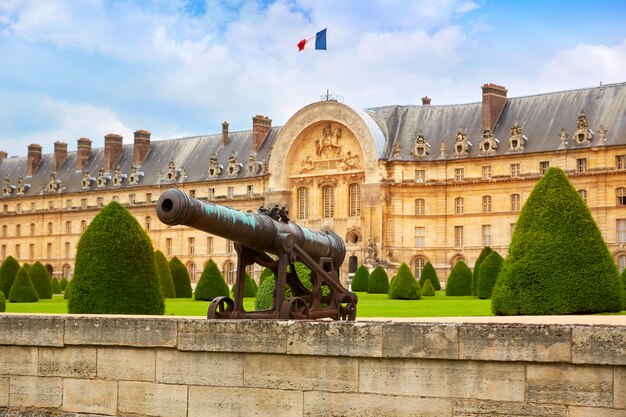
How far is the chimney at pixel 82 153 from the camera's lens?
261 ft

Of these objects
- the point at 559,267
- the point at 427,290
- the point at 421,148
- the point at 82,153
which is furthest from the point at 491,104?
the point at 559,267

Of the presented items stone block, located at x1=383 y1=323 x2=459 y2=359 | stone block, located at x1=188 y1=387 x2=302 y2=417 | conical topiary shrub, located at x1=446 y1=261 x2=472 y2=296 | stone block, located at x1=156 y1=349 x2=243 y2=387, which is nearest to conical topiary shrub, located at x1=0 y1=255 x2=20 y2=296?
conical topiary shrub, located at x1=446 y1=261 x2=472 y2=296

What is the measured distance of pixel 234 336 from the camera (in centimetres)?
978

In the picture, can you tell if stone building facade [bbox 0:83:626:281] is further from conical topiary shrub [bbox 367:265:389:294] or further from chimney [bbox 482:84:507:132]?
conical topiary shrub [bbox 367:265:389:294]

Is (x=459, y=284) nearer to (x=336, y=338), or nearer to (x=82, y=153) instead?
(x=336, y=338)

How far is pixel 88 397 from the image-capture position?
412 inches

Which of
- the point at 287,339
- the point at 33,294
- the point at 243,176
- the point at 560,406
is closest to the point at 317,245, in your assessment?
the point at 287,339

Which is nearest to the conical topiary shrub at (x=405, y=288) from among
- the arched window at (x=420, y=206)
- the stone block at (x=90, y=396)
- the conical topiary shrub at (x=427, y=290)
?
the conical topiary shrub at (x=427, y=290)

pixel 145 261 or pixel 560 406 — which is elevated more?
pixel 145 261

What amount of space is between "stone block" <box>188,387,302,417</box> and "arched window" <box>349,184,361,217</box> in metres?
52.1

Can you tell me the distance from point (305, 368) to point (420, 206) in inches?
2027

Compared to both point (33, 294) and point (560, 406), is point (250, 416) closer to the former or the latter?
point (560, 406)

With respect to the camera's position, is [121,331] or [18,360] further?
[18,360]

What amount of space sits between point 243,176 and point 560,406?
59801 mm
